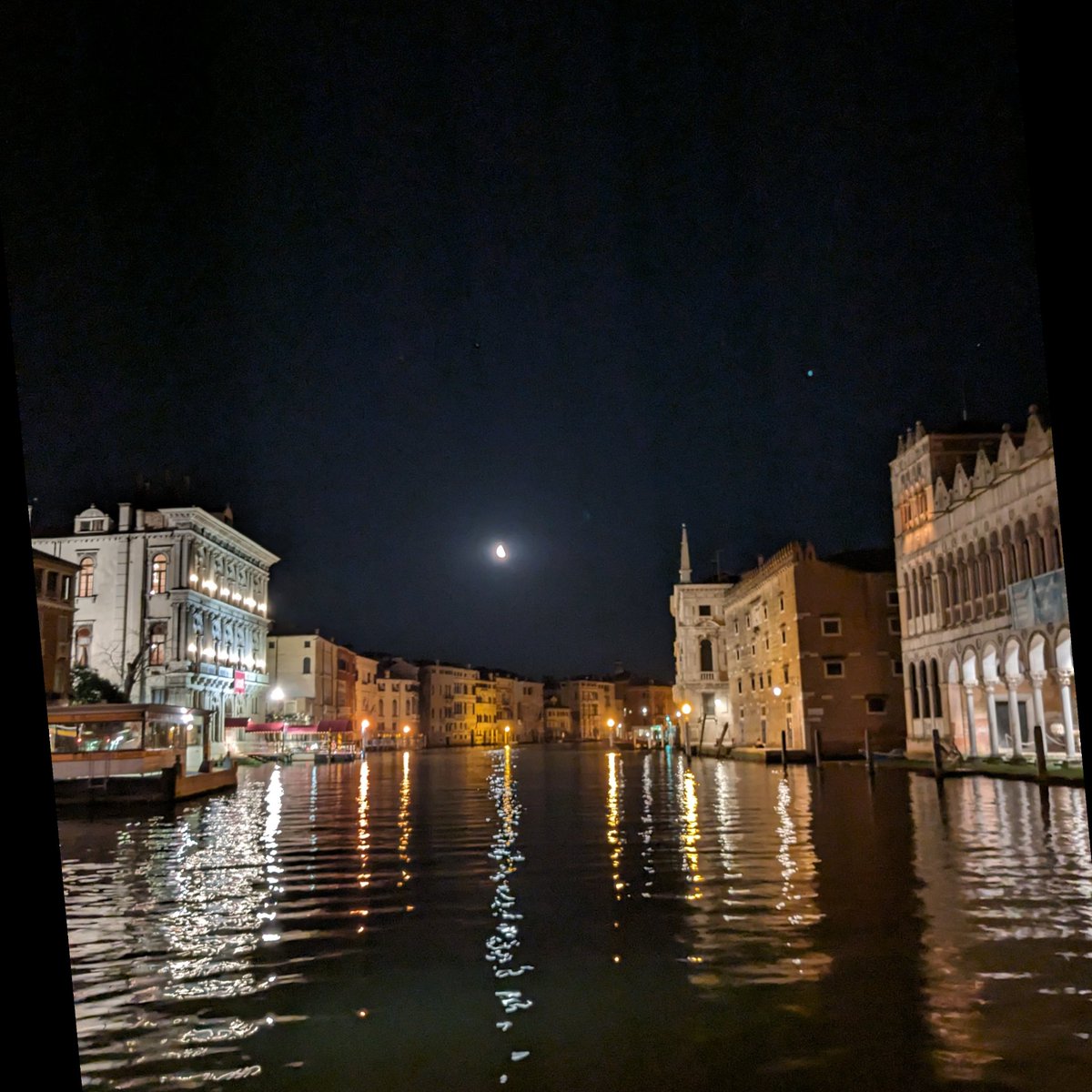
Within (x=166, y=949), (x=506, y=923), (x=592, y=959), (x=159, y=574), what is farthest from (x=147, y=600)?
(x=592, y=959)

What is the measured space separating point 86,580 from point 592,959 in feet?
194

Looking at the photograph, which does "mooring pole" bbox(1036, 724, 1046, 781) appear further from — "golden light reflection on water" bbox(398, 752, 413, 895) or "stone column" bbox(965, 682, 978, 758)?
"golden light reflection on water" bbox(398, 752, 413, 895)

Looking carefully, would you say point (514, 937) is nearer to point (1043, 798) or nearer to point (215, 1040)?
point (215, 1040)

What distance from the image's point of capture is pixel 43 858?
2.47 metres

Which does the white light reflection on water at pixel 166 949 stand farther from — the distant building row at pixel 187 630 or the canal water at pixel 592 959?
the distant building row at pixel 187 630

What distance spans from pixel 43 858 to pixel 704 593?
8521 centimetres

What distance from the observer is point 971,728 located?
40125mm

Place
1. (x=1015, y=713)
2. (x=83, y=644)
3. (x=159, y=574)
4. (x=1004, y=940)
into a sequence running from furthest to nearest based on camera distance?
(x=159, y=574) < (x=83, y=644) < (x=1015, y=713) < (x=1004, y=940)

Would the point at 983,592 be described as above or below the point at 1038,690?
above

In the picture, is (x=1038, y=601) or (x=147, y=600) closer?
(x=1038, y=601)

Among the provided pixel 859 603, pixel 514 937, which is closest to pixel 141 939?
pixel 514 937

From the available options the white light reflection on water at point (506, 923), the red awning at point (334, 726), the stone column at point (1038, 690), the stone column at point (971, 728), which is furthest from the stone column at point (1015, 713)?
the red awning at point (334, 726)

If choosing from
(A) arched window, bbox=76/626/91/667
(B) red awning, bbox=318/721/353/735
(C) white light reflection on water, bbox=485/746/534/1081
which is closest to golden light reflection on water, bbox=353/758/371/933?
(C) white light reflection on water, bbox=485/746/534/1081

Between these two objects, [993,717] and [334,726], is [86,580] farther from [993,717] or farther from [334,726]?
[993,717]
